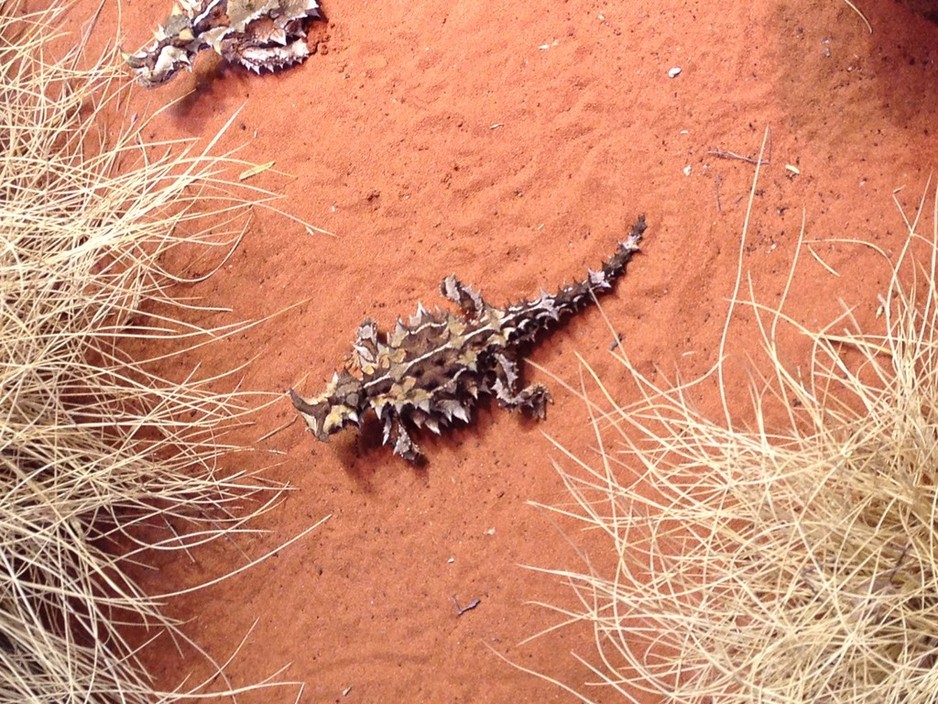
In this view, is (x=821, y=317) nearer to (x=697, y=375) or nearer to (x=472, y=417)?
(x=697, y=375)

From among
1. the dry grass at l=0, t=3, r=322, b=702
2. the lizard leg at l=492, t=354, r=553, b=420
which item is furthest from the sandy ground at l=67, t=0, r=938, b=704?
the dry grass at l=0, t=3, r=322, b=702

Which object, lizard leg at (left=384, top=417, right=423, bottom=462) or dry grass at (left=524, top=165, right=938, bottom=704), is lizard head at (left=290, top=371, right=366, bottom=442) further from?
dry grass at (left=524, top=165, right=938, bottom=704)

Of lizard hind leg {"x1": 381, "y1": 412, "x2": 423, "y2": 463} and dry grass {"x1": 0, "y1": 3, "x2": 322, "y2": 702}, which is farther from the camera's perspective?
lizard hind leg {"x1": 381, "y1": 412, "x2": 423, "y2": 463}

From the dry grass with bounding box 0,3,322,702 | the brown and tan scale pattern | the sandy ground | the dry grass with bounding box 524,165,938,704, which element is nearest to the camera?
the dry grass with bounding box 524,165,938,704

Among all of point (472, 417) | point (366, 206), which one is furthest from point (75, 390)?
point (472, 417)

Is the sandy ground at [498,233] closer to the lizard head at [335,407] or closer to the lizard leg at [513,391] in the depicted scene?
the lizard leg at [513,391]

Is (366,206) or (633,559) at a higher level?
(366,206)
